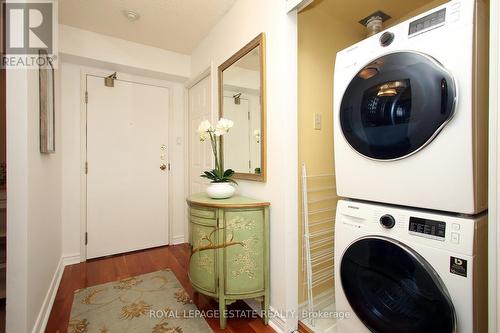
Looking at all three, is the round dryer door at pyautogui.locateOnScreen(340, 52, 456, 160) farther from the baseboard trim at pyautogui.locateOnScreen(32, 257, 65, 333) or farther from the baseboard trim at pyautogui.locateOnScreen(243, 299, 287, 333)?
the baseboard trim at pyautogui.locateOnScreen(32, 257, 65, 333)

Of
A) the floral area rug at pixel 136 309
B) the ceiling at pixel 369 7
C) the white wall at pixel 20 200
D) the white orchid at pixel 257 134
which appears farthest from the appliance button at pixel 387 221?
the white wall at pixel 20 200

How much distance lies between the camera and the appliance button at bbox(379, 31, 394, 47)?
1051 mm

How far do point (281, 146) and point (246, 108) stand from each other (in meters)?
0.57

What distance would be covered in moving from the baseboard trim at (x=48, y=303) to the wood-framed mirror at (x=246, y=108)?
4.96 feet

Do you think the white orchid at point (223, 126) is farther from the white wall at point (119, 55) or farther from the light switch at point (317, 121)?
the white wall at point (119, 55)

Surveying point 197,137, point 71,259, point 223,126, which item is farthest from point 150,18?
point 71,259

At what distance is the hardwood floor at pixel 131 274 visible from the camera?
60.6 inches

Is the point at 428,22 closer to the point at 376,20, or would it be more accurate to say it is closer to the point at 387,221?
the point at 387,221

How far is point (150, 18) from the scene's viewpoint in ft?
6.99

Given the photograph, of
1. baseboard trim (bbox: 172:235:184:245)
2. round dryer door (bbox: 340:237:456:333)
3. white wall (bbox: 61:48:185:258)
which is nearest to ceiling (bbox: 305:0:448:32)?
round dryer door (bbox: 340:237:456:333)

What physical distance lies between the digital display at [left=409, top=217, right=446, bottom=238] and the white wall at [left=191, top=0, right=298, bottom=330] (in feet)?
2.08

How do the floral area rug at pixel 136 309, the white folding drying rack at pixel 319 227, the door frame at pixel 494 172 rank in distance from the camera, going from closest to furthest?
the door frame at pixel 494 172 → the floral area rug at pixel 136 309 → the white folding drying rack at pixel 319 227

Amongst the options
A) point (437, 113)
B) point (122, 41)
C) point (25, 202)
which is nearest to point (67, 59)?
point (122, 41)

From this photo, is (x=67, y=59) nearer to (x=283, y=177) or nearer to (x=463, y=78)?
(x=283, y=177)
